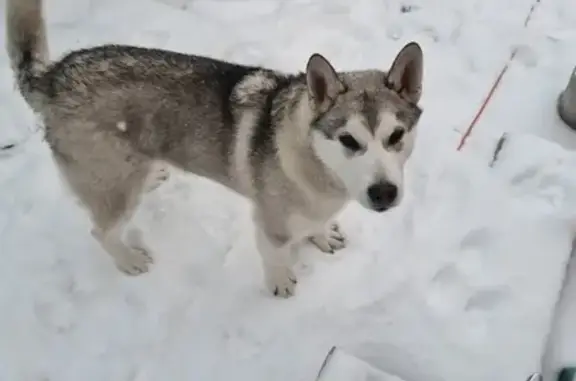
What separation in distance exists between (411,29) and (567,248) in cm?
161

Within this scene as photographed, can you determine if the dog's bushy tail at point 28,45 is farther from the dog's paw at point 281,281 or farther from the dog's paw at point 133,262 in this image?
the dog's paw at point 281,281

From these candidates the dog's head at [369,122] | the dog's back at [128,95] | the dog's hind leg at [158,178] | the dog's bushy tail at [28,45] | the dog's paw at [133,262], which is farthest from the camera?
the dog's hind leg at [158,178]

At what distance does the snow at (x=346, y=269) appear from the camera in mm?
3066

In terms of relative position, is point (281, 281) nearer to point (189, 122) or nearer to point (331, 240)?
point (331, 240)

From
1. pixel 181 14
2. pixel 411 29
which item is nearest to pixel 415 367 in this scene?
pixel 411 29

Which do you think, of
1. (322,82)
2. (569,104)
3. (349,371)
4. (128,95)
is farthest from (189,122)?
(569,104)

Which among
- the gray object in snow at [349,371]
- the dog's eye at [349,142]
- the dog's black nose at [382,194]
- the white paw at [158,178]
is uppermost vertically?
the dog's eye at [349,142]

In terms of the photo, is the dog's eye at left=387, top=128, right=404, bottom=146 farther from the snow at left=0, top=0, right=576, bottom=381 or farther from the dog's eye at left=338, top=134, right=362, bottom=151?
the snow at left=0, top=0, right=576, bottom=381

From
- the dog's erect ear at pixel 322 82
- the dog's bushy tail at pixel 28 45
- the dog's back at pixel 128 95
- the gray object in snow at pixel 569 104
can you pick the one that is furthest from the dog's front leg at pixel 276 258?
the gray object in snow at pixel 569 104

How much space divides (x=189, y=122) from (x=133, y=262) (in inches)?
32.7

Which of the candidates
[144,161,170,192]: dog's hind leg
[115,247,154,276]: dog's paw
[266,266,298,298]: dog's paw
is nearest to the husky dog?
[266,266,298,298]: dog's paw

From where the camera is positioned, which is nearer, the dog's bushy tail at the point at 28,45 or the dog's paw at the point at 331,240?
the dog's bushy tail at the point at 28,45

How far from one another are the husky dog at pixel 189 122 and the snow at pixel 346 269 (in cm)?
45

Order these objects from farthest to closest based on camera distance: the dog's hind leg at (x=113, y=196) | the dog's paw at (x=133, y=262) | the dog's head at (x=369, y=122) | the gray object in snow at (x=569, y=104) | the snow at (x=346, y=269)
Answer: the gray object in snow at (x=569, y=104), the dog's paw at (x=133, y=262), the snow at (x=346, y=269), the dog's hind leg at (x=113, y=196), the dog's head at (x=369, y=122)
